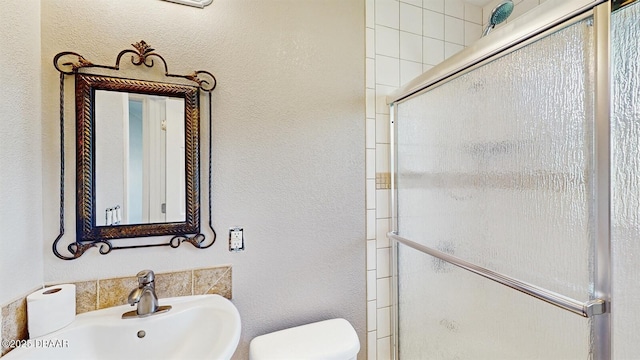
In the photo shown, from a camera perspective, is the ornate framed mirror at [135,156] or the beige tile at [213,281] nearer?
the ornate framed mirror at [135,156]

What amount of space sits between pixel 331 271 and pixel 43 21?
1.44m

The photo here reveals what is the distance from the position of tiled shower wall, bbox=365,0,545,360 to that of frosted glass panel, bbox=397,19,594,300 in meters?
0.22

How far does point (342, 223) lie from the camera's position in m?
1.32

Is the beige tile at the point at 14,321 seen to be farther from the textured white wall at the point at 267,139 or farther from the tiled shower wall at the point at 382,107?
the tiled shower wall at the point at 382,107

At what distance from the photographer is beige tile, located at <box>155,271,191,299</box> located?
1047mm

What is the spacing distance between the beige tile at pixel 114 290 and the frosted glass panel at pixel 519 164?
120 cm

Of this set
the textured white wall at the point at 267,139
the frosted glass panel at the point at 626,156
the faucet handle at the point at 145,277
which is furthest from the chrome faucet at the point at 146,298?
the frosted glass panel at the point at 626,156

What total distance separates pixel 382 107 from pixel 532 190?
789 millimetres

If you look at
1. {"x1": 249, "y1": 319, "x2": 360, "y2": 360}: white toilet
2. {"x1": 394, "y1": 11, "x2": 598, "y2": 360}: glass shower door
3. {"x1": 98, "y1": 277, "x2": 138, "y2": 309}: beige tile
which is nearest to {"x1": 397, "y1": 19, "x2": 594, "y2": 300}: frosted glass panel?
{"x1": 394, "y1": 11, "x2": 598, "y2": 360}: glass shower door

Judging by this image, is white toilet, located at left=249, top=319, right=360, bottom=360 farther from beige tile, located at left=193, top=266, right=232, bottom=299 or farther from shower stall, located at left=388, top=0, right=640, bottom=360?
shower stall, located at left=388, top=0, right=640, bottom=360

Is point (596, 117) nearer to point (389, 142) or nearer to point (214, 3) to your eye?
point (389, 142)

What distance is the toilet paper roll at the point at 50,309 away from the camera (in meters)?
0.82

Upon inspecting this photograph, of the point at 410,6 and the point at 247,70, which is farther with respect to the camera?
the point at 410,6

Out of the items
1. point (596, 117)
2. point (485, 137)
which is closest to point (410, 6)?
point (485, 137)
